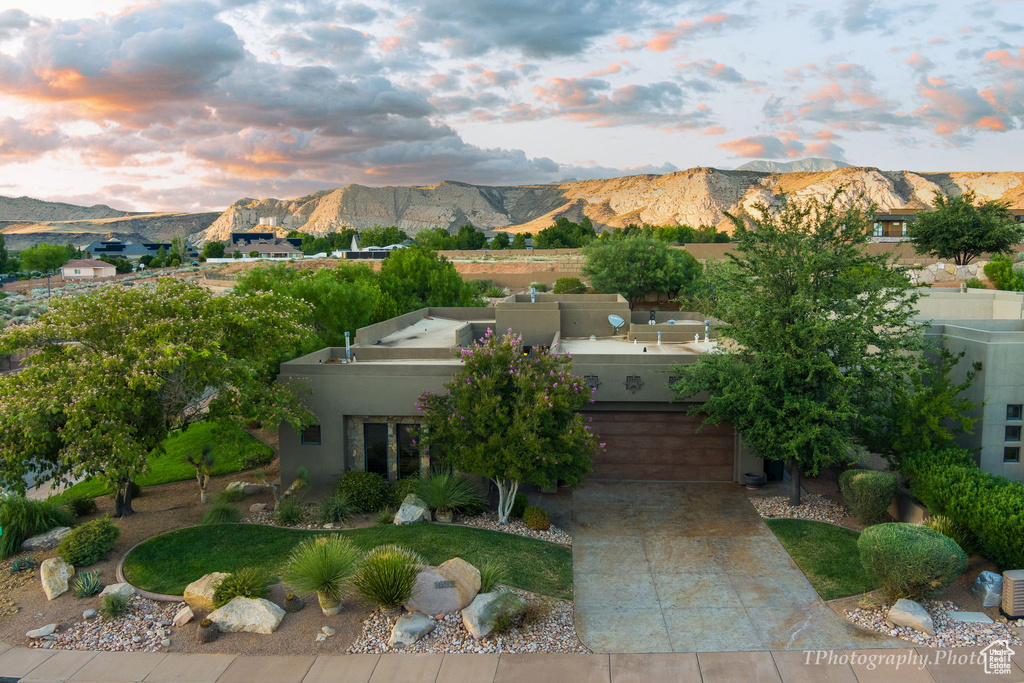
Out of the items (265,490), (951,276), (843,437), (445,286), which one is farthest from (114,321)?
(951,276)

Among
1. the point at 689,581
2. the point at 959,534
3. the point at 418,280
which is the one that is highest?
the point at 418,280

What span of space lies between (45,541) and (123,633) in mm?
4438

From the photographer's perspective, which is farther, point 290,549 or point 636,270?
point 636,270

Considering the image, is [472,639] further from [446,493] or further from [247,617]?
[446,493]

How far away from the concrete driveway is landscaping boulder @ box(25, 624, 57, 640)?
8329 mm

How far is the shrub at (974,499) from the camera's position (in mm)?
11164

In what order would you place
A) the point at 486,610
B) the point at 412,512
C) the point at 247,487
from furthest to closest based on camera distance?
the point at 247,487 → the point at 412,512 → the point at 486,610

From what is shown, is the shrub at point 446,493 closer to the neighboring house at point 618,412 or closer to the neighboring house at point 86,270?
the neighboring house at point 618,412

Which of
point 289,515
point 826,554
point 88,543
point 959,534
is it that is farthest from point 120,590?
point 959,534

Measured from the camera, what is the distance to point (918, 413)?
13992 mm

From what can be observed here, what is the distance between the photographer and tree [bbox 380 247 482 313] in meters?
39.5

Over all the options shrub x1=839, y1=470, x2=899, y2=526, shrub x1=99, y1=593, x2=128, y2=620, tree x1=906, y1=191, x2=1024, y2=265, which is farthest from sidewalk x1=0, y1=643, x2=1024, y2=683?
tree x1=906, y1=191, x2=1024, y2=265

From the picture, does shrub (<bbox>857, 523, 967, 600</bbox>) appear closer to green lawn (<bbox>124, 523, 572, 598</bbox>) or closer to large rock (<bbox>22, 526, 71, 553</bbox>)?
green lawn (<bbox>124, 523, 572, 598</bbox>)

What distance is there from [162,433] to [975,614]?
51.5 ft
